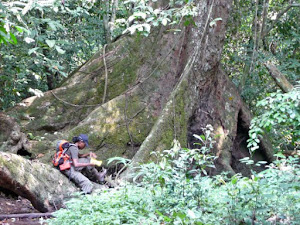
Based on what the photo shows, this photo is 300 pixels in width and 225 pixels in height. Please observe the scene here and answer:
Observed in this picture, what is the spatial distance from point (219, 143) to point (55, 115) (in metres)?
3.43

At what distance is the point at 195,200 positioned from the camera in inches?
159

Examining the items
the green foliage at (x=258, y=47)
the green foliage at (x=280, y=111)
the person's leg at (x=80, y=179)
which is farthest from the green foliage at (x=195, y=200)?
the green foliage at (x=258, y=47)

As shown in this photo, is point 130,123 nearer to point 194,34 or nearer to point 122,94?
point 122,94

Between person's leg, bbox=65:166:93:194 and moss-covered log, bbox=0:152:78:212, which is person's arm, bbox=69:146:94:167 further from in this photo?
moss-covered log, bbox=0:152:78:212

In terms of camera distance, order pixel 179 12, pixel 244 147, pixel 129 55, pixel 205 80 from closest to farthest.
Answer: pixel 179 12
pixel 205 80
pixel 129 55
pixel 244 147

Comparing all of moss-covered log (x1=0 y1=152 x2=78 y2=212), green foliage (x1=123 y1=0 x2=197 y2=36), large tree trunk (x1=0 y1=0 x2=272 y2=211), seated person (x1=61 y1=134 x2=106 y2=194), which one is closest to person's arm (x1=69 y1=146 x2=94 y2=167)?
seated person (x1=61 y1=134 x2=106 y2=194)

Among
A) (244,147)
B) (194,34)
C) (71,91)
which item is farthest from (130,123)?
(244,147)

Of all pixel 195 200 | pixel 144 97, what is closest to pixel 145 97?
pixel 144 97

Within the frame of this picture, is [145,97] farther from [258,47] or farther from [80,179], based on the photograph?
[258,47]

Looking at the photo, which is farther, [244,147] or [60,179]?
[244,147]

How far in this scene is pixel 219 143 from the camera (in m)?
8.55

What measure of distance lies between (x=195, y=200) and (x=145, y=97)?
4.37 metres

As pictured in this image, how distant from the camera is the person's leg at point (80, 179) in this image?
259 inches

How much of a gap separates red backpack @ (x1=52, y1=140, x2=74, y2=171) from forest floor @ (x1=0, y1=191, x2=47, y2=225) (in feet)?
2.60
